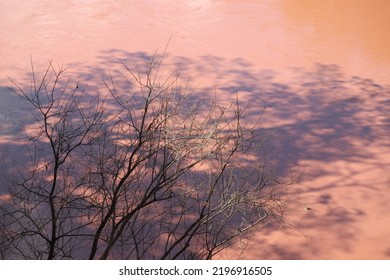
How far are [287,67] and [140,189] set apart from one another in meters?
3.81

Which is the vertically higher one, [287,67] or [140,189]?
[140,189]

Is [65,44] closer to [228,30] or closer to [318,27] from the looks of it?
[228,30]

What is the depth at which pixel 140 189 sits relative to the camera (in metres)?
3.92

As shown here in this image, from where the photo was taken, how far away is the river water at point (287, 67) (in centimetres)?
446

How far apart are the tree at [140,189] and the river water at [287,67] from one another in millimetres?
396

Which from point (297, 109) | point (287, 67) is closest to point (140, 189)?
point (297, 109)

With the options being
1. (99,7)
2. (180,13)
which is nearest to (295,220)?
(180,13)

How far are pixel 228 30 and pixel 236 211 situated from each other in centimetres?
454

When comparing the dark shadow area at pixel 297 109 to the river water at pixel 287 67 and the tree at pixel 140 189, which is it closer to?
the river water at pixel 287 67

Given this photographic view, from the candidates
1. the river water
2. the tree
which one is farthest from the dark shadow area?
the tree

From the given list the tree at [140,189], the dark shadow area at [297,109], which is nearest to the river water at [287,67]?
the dark shadow area at [297,109]

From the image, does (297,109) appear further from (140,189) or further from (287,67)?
(140,189)

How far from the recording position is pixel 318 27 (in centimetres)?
A: 818

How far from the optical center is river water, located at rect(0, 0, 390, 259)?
14.6 feet
